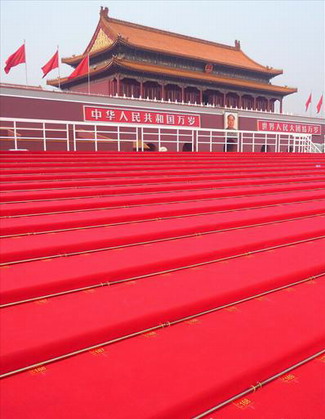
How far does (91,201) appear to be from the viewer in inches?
139

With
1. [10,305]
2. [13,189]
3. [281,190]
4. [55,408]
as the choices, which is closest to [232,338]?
[55,408]

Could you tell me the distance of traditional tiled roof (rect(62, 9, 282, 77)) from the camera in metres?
21.0

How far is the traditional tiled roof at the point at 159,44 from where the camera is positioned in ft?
68.8

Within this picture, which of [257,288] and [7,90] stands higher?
[7,90]

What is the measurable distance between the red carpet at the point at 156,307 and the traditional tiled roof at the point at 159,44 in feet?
58.3

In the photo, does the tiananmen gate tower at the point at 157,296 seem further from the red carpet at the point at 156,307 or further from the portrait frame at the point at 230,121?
the portrait frame at the point at 230,121

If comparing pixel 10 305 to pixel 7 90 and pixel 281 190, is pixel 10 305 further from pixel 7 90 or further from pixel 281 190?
pixel 7 90

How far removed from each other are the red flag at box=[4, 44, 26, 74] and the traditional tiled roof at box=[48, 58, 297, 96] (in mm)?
4847

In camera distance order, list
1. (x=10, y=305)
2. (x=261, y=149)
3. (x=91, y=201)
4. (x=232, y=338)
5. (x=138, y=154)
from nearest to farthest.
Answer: (x=232, y=338) → (x=10, y=305) → (x=91, y=201) → (x=138, y=154) → (x=261, y=149)

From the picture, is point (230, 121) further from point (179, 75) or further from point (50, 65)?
point (50, 65)

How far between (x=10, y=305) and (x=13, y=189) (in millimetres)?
2382

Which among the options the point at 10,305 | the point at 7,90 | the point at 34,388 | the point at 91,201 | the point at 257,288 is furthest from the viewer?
the point at 7,90

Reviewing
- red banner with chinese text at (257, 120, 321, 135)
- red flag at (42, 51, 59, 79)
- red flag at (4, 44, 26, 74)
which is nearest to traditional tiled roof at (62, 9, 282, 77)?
red flag at (42, 51, 59, 79)

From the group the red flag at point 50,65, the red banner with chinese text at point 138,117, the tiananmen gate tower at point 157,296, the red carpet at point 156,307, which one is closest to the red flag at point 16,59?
the red flag at point 50,65
